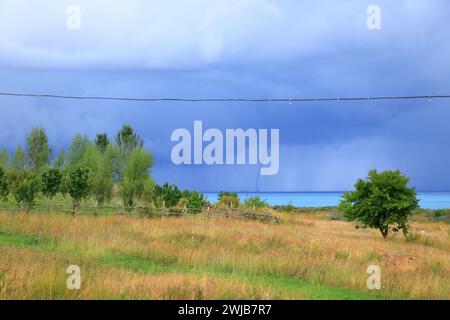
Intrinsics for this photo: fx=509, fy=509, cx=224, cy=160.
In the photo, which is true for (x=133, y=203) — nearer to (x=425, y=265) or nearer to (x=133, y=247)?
(x=133, y=247)

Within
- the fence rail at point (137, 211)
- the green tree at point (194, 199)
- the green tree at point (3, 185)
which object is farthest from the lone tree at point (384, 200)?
the green tree at point (3, 185)

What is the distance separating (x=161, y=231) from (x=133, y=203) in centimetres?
2146

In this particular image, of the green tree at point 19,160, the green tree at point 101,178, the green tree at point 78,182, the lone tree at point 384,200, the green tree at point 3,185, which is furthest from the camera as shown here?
the green tree at point 19,160

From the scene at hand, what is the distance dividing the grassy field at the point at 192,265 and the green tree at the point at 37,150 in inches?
1220

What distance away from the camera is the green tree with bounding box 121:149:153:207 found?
3931 cm

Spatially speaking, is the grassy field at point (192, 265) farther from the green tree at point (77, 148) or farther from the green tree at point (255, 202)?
the green tree at point (77, 148)

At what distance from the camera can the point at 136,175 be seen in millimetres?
39906

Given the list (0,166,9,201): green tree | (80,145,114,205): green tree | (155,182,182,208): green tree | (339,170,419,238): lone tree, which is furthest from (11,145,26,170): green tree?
(339,170,419,238): lone tree

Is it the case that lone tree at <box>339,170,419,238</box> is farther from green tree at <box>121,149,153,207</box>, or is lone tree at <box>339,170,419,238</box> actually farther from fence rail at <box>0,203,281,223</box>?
green tree at <box>121,149,153,207</box>

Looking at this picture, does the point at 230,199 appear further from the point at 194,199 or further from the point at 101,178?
the point at 101,178

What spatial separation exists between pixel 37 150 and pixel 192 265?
136 feet

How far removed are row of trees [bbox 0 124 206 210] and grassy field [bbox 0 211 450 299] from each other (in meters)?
15.2

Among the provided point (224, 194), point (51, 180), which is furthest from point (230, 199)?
point (51, 180)

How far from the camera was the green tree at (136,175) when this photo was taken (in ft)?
129
